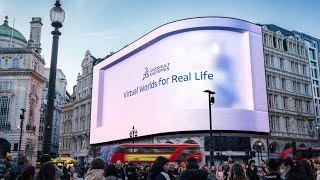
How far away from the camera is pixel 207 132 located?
43.6 meters

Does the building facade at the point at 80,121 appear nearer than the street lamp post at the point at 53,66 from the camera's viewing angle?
No

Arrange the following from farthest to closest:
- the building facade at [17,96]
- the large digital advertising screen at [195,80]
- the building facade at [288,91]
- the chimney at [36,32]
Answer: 1. the chimney at [36,32]
2. the building facade at [17,96]
3. the building facade at [288,91]
4. the large digital advertising screen at [195,80]

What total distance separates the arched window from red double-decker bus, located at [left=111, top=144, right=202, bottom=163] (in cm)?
2962

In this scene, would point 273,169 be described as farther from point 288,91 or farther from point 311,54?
point 311,54

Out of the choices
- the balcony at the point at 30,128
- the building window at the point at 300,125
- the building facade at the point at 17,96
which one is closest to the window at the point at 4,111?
the building facade at the point at 17,96

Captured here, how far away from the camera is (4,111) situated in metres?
57.0

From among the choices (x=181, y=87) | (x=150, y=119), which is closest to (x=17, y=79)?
(x=150, y=119)

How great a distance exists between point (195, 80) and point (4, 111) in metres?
34.3

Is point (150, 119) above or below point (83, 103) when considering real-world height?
below

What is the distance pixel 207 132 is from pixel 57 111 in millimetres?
66070

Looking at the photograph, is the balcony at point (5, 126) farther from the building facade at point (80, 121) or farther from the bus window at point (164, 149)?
the bus window at point (164, 149)

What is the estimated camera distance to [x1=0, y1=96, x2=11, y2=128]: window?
56562 mm

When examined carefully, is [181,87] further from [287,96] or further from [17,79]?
[17,79]

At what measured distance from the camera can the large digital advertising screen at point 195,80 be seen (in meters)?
43.1
